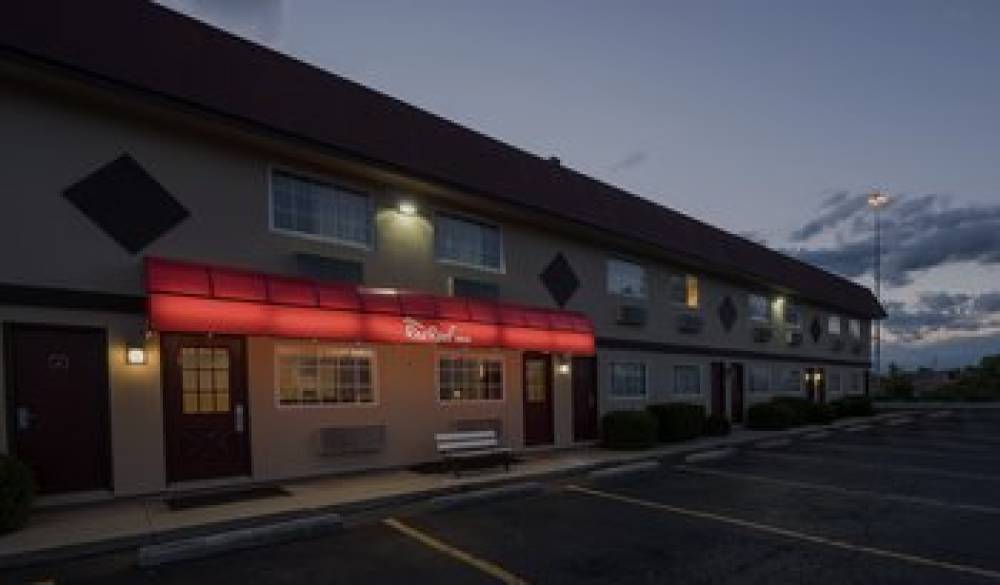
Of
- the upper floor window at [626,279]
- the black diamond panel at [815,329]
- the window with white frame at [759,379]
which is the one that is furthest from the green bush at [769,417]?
the black diamond panel at [815,329]

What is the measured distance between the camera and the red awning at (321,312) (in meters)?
10.3

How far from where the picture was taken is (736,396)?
89.6ft

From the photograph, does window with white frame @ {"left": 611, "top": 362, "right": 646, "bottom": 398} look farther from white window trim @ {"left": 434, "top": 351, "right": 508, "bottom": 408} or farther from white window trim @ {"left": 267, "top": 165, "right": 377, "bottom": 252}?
white window trim @ {"left": 267, "top": 165, "right": 377, "bottom": 252}

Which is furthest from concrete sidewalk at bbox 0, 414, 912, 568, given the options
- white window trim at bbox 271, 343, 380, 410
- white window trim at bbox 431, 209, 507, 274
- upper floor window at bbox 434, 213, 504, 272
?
upper floor window at bbox 434, 213, 504, 272

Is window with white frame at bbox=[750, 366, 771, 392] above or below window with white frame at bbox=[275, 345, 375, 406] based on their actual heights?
below

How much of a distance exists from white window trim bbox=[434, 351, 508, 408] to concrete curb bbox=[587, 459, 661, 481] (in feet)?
10.0

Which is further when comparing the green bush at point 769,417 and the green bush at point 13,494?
the green bush at point 769,417

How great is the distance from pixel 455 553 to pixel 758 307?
79.7 ft

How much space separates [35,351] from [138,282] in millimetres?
1673

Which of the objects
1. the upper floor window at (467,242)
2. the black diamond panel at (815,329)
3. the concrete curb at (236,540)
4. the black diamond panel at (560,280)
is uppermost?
the upper floor window at (467,242)

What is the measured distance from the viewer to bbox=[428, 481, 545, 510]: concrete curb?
36.6 ft

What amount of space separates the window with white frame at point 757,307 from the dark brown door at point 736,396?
8.73 feet

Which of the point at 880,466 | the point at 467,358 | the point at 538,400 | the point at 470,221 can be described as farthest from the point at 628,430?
the point at 470,221

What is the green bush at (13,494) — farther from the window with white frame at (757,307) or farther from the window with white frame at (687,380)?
the window with white frame at (757,307)
